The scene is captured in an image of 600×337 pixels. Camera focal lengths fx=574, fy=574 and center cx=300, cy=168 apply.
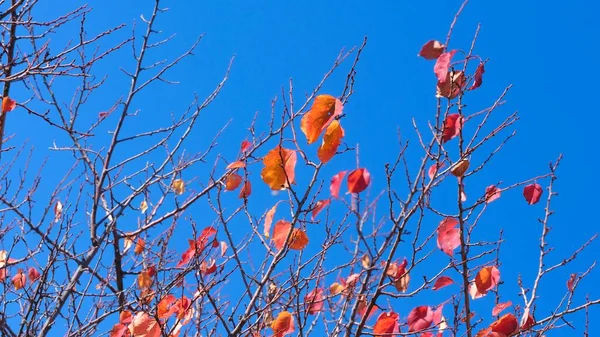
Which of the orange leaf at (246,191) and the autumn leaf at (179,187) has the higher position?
the autumn leaf at (179,187)

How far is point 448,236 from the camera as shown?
2.65m

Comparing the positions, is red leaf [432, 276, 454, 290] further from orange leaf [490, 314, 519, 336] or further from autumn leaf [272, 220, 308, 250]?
autumn leaf [272, 220, 308, 250]

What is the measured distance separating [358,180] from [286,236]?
1.93 ft

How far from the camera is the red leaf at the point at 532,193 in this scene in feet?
10.2

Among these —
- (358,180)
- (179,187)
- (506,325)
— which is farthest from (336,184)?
(179,187)

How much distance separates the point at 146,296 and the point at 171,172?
1231mm

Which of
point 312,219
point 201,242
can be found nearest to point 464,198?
point 312,219

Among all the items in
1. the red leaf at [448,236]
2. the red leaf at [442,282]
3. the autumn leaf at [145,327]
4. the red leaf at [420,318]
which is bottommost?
the red leaf at [420,318]

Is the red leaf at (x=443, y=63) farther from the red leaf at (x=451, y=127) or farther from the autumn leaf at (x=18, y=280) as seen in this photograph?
the autumn leaf at (x=18, y=280)

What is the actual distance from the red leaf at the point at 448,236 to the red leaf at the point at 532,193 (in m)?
0.71

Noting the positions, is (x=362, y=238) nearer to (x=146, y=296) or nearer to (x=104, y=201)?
(x=146, y=296)

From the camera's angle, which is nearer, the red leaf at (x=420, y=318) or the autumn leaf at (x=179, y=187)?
the red leaf at (x=420, y=318)

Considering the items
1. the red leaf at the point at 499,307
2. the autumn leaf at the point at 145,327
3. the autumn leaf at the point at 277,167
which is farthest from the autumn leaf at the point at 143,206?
the red leaf at the point at 499,307

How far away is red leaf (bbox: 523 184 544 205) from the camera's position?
3102 mm
